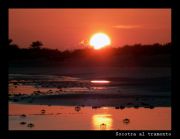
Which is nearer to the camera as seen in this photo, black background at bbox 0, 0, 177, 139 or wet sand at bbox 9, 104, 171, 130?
black background at bbox 0, 0, 177, 139

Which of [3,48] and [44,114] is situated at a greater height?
[3,48]

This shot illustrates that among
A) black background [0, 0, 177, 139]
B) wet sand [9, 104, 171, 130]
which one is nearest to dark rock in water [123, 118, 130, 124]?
wet sand [9, 104, 171, 130]

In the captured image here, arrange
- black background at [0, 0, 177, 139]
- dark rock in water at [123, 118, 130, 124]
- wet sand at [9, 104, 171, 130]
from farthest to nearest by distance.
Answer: dark rock in water at [123, 118, 130, 124] → wet sand at [9, 104, 171, 130] → black background at [0, 0, 177, 139]

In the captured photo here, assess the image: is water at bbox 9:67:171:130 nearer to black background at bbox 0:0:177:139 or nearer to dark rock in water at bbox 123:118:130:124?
dark rock in water at bbox 123:118:130:124

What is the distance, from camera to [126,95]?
22.0 feet

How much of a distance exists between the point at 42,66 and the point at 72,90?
1.47 m

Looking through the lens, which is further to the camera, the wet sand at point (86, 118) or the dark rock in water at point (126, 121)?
the dark rock in water at point (126, 121)

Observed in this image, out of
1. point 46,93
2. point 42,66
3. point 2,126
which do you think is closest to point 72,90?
point 46,93
